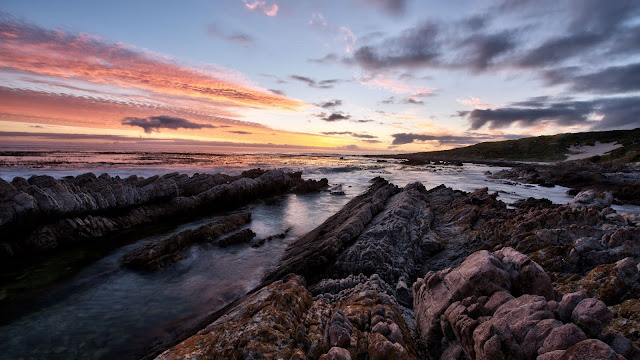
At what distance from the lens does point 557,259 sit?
372 inches

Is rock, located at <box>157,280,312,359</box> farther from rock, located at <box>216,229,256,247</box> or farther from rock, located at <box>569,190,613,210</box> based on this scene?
rock, located at <box>569,190,613,210</box>

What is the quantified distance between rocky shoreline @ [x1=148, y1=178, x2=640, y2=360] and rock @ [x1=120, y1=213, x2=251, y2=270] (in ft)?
24.0

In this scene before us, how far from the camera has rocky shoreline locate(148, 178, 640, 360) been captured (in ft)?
16.6

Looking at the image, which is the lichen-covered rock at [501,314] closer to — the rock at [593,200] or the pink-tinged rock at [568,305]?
the pink-tinged rock at [568,305]

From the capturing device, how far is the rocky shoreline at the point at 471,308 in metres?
5.06

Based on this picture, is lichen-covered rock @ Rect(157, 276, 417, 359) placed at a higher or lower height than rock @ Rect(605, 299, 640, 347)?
lower

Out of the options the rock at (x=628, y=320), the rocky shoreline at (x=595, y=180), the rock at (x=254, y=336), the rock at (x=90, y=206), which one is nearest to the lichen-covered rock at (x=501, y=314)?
the rock at (x=628, y=320)

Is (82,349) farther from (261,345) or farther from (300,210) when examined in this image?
(300,210)

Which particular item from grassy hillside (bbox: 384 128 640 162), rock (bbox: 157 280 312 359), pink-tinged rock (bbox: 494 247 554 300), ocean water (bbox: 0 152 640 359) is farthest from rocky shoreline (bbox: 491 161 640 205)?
grassy hillside (bbox: 384 128 640 162)

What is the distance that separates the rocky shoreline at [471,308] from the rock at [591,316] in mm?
18

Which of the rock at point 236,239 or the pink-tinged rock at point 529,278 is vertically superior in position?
the pink-tinged rock at point 529,278

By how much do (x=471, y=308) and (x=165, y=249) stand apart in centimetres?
1603

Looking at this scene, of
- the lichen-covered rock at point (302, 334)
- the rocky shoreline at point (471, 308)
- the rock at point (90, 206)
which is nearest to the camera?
the rocky shoreline at point (471, 308)

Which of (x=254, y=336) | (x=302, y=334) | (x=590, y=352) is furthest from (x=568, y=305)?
(x=254, y=336)
